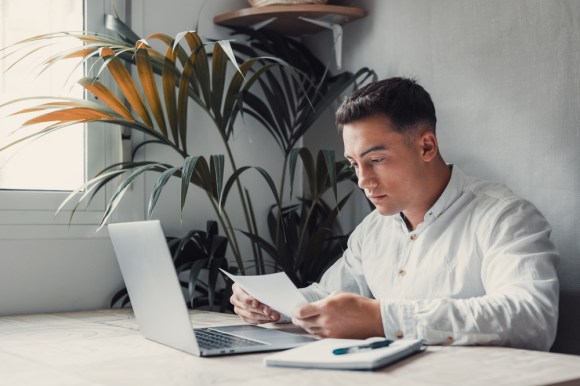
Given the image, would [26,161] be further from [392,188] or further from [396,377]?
[396,377]

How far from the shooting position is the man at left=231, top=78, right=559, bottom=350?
1606 mm

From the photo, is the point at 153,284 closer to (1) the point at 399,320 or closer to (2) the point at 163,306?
(2) the point at 163,306

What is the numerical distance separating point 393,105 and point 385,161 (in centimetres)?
15

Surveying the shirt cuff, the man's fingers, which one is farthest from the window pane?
the shirt cuff

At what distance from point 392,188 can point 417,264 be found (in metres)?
0.22

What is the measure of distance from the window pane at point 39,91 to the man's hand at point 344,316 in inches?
52.0

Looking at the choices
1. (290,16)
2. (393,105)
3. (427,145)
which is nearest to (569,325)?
(427,145)

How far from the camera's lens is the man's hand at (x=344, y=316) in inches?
62.8

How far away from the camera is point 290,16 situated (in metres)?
2.91

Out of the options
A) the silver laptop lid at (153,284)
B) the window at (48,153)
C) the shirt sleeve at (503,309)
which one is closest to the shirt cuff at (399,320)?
the shirt sleeve at (503,309)

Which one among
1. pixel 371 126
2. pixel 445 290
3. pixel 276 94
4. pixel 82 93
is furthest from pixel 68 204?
pixel 445 290

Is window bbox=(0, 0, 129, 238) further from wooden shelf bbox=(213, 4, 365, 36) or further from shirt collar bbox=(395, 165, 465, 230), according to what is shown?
shirt collar bbox=(395, 165, 465, 230)

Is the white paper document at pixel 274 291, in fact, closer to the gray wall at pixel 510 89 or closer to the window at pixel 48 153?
the gray wall at pixel 510 89

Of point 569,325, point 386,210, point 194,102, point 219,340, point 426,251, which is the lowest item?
point 569,325
